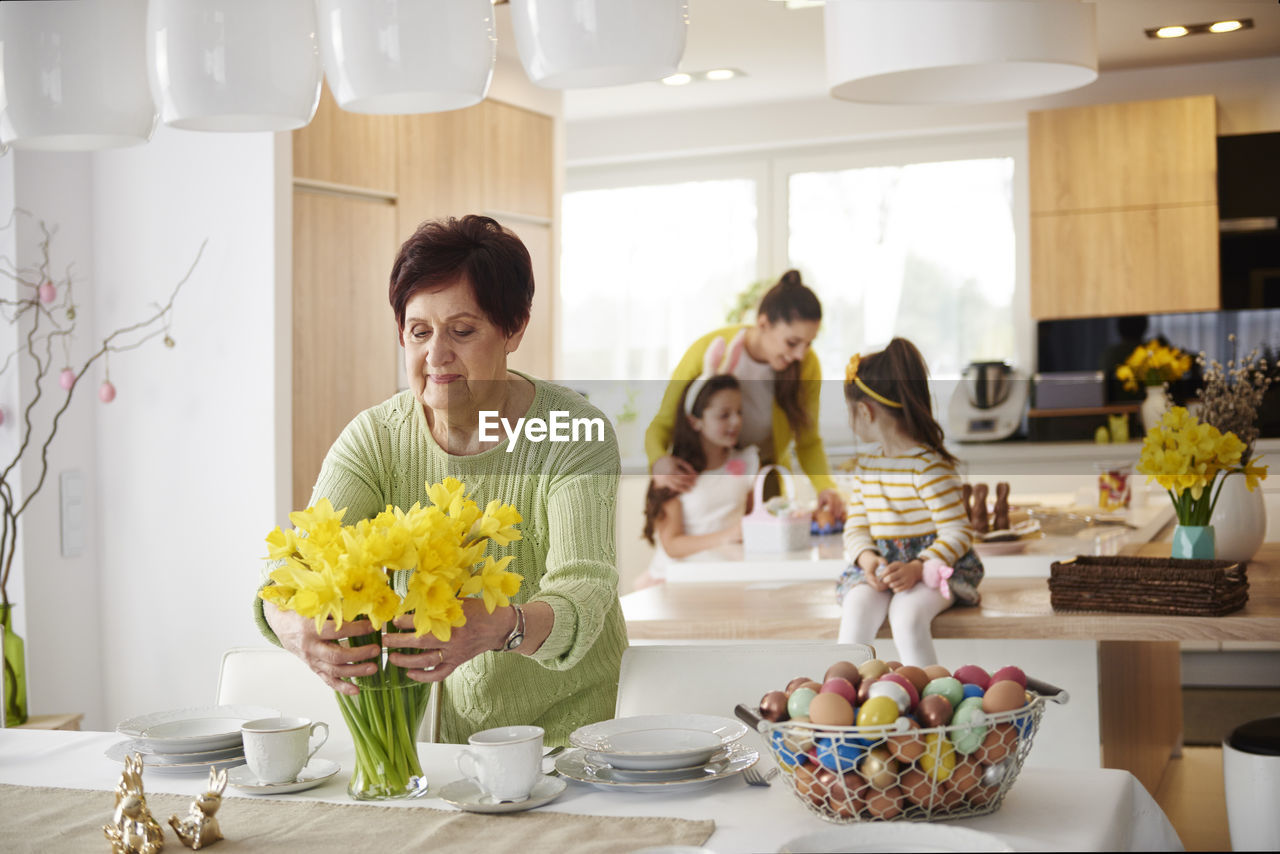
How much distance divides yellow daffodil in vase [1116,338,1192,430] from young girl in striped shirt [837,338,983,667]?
28.1 inches

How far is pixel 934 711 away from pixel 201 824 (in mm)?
562

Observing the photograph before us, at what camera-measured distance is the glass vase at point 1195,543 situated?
2156mm

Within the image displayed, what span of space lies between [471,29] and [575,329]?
4415 millimetres

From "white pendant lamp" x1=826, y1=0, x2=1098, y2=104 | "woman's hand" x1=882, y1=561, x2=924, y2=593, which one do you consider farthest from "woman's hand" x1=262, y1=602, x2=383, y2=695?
"woman's hand" x1=882, y1=561, x2=924, y2=593

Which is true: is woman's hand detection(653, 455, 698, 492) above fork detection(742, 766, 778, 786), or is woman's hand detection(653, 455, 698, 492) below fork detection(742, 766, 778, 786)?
above

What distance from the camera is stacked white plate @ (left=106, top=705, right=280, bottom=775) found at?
1236 mm

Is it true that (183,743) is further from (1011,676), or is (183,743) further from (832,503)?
(832,503)

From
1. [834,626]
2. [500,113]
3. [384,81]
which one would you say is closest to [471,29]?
[384,81]

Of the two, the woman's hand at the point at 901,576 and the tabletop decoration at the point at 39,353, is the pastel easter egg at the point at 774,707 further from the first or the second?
the tabletop decoration at the point at 39,353

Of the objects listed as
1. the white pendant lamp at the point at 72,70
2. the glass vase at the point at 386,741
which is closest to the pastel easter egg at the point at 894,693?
the glass vase at the point at 386,741

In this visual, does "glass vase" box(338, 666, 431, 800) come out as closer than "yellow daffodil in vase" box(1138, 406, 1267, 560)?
Yes

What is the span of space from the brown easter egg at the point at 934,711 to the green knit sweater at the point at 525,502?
0.47 metres

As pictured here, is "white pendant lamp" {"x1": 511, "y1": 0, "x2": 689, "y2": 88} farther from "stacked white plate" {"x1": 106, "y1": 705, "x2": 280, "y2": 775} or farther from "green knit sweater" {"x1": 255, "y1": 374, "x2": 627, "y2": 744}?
"stacked white plate" {"x1": 106, "y1": 705, "x2": 280, "y2": 775}

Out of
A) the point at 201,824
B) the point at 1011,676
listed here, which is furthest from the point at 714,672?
the point at 201,824
